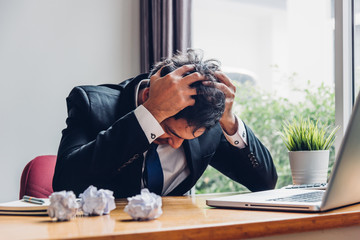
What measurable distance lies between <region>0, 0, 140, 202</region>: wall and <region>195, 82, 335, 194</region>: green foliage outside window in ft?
4.59

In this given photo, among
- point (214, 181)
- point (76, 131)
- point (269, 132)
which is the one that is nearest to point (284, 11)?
point (269, 132)

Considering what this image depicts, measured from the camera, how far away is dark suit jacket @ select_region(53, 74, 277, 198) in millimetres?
1220

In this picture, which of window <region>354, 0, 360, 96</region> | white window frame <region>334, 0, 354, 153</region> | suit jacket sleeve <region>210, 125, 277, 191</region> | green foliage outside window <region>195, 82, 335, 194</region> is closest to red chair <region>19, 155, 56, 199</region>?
suit jacket sleeve <region>210, 125, 277, 191</region>

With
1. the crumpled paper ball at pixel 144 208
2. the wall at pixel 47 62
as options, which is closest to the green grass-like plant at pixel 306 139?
the crumpled paper ball at pixel 144 208

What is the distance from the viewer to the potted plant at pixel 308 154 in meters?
1.42

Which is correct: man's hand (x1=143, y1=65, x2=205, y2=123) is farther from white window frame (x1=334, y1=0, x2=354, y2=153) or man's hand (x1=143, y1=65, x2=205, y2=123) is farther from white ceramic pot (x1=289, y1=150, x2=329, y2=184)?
white window frame (x1=334, y1=0, x2=354, y2=153)

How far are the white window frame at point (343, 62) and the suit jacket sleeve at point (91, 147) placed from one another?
102 centimetres

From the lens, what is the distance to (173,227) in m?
0.68

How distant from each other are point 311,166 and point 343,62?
655mm

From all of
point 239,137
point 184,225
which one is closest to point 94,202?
point 184,225

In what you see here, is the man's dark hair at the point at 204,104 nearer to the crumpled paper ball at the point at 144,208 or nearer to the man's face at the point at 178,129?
the man's face at the point at 178,129

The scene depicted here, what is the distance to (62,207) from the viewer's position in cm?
79

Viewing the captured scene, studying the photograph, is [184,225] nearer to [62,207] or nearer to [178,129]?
[62,207]

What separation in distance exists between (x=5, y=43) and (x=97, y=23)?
1.87ft
